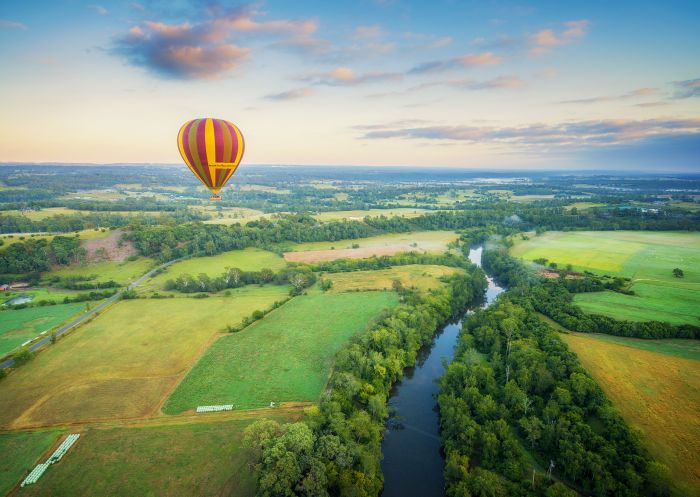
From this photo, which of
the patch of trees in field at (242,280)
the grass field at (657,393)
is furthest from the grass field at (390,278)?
the grass field at (657,393)

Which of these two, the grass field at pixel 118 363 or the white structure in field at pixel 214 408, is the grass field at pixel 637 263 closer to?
the white structure in field at pixel 214 408

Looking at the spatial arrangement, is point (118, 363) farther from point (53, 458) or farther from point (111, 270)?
point (111, 270)

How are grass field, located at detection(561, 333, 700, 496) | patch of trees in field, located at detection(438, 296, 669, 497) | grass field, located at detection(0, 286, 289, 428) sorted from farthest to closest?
grass field, located at detection(0, 286, 289, 428)
grass field, located at detection(561, 333, 700, 496)
patch of trees in field, located at detection(438, 296, 669, 497)

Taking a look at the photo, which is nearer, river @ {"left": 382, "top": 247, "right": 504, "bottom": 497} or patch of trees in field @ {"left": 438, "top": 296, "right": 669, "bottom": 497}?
patch of trees in field @ {"left": 438, "top": 296, "right": 669, "bottom": 497}

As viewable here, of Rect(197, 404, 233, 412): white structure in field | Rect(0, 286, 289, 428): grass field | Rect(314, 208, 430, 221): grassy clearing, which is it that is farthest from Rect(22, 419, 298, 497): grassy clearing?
Rect(314, 208, 430, 221): grassy clearing

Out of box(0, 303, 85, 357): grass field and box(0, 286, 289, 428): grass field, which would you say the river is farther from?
box(0, 303, 85, 357): grass field

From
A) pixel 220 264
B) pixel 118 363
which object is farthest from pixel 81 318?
pixel 220 264

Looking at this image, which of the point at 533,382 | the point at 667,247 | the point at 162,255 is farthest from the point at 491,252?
the point at 162,255
